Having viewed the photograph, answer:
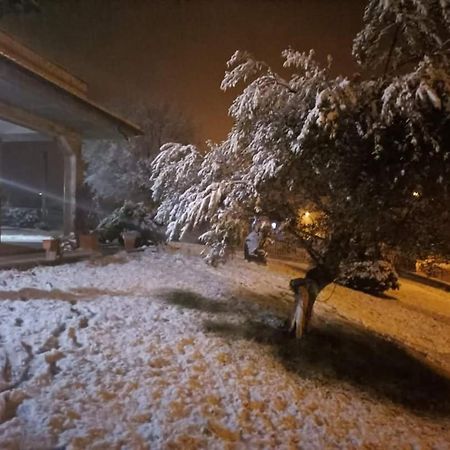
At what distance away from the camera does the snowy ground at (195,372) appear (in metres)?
3.29

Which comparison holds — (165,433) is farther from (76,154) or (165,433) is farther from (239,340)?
(76,154)

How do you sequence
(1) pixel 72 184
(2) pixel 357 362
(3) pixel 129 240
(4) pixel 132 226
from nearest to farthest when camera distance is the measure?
(2) pixel 357 362
(3) pixel 129 240
(1) pixel 72 184
(4) pixel 132 226

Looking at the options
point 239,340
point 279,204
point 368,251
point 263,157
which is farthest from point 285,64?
point 239,340

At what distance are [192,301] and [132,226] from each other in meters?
6.12

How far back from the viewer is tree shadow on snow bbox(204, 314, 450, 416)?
4863mm

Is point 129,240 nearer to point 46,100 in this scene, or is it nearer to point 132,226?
point 132,226

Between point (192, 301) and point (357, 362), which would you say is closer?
point (357, 362)

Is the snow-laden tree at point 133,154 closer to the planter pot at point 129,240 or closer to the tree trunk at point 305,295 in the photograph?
the planter pot at point 129,240

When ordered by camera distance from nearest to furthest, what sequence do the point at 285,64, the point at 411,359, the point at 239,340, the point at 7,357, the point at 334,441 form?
the point at 334,441
the point at 7,357
the point at 285,64
the point at 239,340
the point at 411,359

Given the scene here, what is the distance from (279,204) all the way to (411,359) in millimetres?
3058

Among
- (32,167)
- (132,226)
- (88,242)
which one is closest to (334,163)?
(88,242)

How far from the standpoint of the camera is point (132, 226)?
1265 centimetres

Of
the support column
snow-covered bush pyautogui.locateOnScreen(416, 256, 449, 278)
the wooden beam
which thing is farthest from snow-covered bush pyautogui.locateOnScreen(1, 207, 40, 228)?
snow-covered bush pyautogui.locateOnScreen(416, 256, 449, 278)

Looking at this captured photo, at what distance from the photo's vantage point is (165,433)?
323 centimetres
